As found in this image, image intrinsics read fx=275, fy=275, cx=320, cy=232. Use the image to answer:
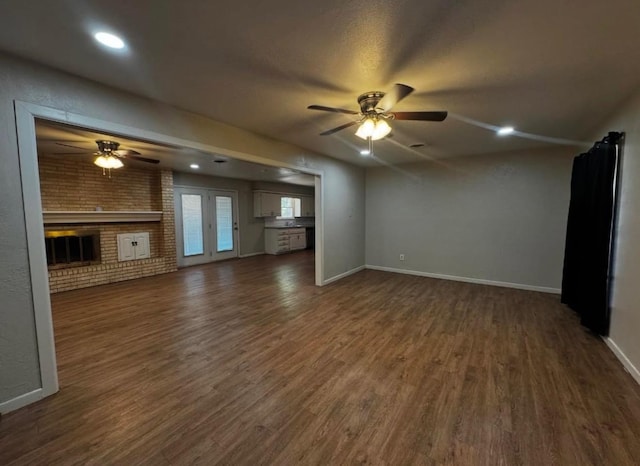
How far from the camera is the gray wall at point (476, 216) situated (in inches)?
175

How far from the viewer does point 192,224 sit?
7.05m

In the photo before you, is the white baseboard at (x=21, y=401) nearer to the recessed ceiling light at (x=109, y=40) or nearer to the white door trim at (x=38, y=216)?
the white door trim at (x=38, y=216)

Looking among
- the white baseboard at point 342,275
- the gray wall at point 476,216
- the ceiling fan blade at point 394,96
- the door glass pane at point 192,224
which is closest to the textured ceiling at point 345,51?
the ceiling fan blade at point 394,96

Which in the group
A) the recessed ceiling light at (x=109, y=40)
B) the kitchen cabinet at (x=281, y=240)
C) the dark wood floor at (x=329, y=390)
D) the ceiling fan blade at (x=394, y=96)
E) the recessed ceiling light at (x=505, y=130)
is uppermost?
the recessed ceiling light at (x=109, y=40)

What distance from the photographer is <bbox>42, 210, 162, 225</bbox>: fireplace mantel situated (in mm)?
4684

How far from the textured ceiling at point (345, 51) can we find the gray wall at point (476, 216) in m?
1.88

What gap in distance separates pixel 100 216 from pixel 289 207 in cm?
529

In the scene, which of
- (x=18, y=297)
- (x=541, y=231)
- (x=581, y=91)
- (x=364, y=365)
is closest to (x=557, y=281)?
(x=541, y=231)

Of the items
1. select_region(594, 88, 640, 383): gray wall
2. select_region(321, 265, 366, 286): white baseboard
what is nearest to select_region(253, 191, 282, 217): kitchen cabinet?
select_region(321, 265, 366, 286): white baseboard

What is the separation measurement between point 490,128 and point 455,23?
7.56 ft

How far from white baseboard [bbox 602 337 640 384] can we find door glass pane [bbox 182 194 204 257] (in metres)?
7.51

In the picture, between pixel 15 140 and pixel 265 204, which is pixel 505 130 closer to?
pixel 15 140

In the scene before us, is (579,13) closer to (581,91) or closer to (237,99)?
(581,91)

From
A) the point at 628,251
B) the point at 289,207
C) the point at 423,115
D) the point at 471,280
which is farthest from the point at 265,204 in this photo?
the point at 628,251
